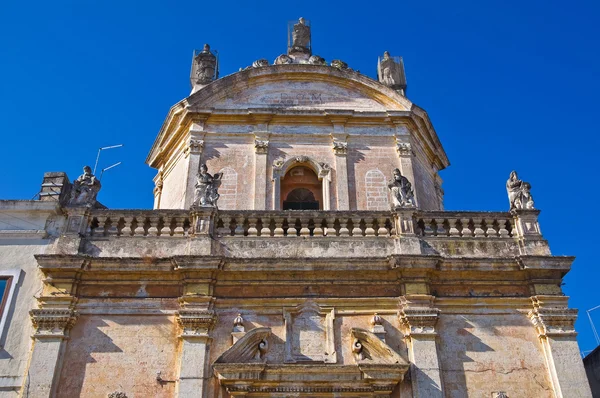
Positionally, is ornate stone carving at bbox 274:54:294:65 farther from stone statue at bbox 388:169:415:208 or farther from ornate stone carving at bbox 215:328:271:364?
ornate stone carving at bbox 215:328:271:364

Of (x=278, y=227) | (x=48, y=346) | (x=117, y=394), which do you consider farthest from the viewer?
(x=278, y=227)

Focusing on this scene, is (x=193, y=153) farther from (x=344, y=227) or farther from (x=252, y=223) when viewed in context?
(x=344, y=227)

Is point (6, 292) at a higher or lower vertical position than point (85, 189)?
lower

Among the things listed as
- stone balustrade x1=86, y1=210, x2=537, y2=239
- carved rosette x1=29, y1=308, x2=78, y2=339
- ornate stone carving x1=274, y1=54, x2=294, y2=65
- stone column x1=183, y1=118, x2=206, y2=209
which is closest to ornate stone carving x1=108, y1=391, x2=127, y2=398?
carved rosette x1=29, y1=308, x2=78, y2=339

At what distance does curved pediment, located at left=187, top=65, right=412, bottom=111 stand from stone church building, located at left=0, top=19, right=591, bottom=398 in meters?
4.61

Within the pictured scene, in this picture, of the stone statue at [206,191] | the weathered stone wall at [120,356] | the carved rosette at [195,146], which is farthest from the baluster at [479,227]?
the carved rosette at [195,146]

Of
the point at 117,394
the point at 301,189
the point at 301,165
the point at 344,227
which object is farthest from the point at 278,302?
the point at 301,165

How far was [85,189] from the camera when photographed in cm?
1278

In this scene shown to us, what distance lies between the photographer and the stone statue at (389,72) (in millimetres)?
18312

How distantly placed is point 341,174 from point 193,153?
3.83 meters

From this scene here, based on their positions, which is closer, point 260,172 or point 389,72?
point 260,172

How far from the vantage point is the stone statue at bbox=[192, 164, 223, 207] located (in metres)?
12.6

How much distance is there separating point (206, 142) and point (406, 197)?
6008 mm

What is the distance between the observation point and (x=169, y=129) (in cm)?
1747
